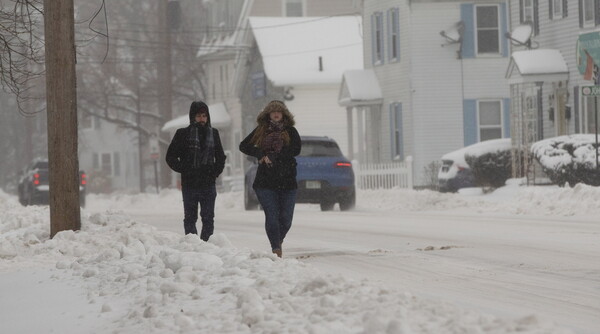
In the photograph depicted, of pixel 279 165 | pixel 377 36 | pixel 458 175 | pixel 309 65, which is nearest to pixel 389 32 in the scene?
pixel 377 36

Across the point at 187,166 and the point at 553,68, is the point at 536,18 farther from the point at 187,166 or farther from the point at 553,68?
the point at 187,166

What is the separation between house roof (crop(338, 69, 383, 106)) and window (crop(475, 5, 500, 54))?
468 centimetres

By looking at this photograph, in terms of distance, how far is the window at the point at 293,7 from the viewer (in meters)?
68.6

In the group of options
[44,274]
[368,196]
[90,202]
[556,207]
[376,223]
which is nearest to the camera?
[44,274]

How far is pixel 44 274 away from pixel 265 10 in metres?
54.3

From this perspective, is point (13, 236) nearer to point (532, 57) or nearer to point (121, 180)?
point (532, 57)

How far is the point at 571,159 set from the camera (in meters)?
34.2

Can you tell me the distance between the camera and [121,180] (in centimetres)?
9988

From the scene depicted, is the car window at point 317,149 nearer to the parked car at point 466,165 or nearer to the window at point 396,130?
the parked car at point 466,165

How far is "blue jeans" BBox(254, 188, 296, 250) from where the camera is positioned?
50.5 ft

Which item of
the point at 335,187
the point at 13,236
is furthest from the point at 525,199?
the point at 13,236

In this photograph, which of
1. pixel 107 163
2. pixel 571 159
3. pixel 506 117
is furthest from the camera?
pixel 107 163

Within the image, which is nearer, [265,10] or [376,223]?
[376,223]

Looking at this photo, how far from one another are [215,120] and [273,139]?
55.6 meters
